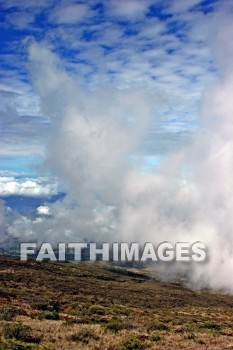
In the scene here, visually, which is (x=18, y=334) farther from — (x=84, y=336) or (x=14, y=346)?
(x=84, y=336)

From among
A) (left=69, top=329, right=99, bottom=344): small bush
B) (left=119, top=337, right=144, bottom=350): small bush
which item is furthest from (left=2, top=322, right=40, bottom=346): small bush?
(left=119, top=337, right=144, bottom=350): small bush

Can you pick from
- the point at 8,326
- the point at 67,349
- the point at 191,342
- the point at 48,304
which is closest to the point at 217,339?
the point at 191,342

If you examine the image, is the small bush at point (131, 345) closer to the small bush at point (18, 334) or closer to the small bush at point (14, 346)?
the small bush at point (18, 334)

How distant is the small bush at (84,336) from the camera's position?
63.5ft

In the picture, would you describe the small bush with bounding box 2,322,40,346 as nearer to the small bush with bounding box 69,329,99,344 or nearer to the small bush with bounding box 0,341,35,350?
the small bush with bounding box 0,341,35,350

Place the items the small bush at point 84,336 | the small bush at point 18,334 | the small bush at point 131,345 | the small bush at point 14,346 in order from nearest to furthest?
1. the small bush at point 14,346
2. the small bush at point 131,345
3. the small bush at point 18,334
4. the small bush at point 84,336

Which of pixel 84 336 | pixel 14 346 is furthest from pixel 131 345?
pixel 14 346

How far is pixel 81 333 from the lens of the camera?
796 inches

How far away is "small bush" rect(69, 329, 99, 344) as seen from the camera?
19.4 metres

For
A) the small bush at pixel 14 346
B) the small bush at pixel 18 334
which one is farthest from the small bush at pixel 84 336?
the small bush at pixel 14 346

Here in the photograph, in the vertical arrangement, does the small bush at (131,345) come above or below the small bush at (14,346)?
below

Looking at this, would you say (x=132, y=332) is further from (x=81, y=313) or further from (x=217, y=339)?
(x=81, y=313)

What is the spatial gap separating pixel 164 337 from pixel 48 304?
16.4 metres

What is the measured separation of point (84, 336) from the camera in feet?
66.3
